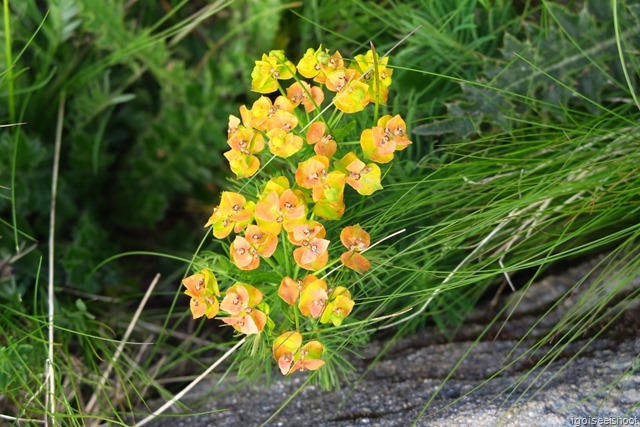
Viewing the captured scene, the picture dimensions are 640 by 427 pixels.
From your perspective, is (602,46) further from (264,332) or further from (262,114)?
(264,332)

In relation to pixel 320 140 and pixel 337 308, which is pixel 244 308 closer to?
pixel 337 308

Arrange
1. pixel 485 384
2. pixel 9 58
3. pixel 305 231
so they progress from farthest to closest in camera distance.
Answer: pixel 9 58
pixel 485 384
pixel 305 231

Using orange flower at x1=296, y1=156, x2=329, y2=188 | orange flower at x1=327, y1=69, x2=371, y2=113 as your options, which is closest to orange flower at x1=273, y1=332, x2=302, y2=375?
orange flower at x1=296, y1=156, x2=329, y2=188

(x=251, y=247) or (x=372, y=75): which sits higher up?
(x=372, y=75)

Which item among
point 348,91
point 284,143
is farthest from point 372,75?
point 284,143

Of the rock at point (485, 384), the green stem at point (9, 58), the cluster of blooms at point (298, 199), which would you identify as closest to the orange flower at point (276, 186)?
the cluster of blooms at point (298, 199)
